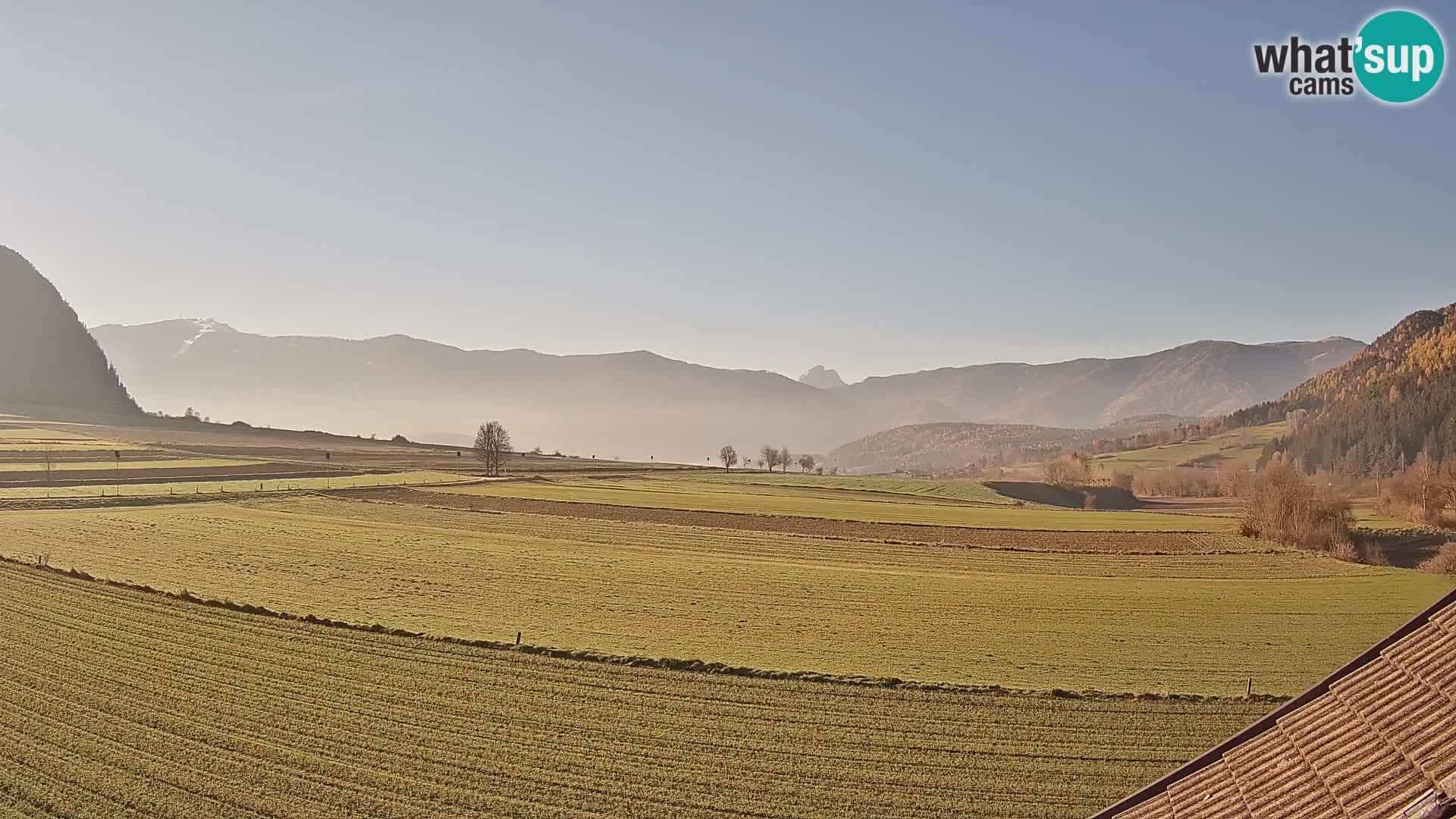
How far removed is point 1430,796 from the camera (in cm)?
624

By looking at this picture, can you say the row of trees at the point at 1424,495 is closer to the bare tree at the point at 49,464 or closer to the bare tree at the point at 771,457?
the bare tree at the point at 771,457

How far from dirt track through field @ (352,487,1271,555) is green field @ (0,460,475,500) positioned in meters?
10.3

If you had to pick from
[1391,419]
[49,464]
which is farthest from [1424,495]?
[49,464]

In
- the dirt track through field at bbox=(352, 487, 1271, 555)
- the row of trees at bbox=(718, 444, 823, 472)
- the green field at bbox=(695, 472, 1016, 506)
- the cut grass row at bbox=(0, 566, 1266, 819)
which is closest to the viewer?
the cut grass row at bbox=(0, 566, 1266, 819)

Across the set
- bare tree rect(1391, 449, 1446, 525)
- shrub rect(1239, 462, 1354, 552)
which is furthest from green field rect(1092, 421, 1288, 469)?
shrub rect(1239, 462, 1354, 552)

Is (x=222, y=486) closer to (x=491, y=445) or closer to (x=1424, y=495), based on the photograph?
(x=491, y=445)

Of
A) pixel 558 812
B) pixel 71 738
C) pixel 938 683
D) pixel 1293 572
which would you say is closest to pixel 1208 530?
pixel 1293 572

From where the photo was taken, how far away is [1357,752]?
7445 mm

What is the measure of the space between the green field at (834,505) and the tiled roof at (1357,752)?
2356 inches

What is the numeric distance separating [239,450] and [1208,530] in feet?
392

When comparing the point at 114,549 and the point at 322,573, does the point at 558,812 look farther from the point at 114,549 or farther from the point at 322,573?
the point at 114,549

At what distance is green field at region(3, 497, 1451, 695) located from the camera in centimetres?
2712

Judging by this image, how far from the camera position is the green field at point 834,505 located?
236ft

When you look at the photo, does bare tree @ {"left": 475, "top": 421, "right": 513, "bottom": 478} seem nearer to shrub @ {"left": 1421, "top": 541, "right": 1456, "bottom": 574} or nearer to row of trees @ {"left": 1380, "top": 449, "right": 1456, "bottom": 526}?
shrub @ {"left": 1421, "top": 541, "right": 1456, "bottom": 574}
